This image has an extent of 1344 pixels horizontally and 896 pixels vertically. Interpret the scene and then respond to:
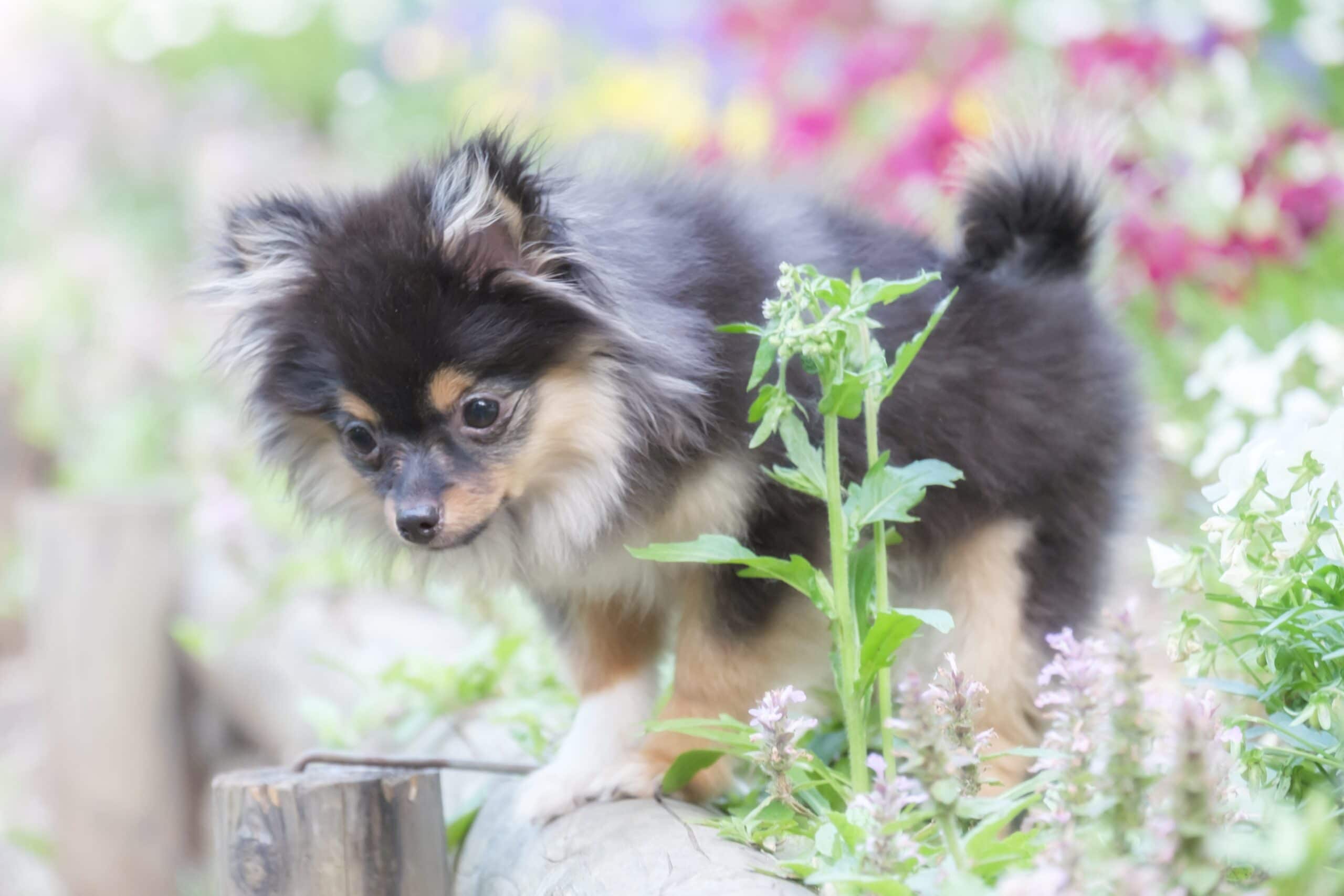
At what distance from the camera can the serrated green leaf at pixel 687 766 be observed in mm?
2412

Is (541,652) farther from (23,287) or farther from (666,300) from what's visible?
(23,287)

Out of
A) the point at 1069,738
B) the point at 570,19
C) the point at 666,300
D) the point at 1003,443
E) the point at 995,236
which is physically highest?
the point at 570,19

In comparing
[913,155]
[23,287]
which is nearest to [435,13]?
[23,287]

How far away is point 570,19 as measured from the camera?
35.9 feet

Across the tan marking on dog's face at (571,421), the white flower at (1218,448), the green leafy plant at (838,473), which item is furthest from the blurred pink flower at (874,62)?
the green leafy plant at (838,473)

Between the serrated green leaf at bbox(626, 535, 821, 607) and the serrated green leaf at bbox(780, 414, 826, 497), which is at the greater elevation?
the serrated green leaf at bbox(780, 414, 826, 497)

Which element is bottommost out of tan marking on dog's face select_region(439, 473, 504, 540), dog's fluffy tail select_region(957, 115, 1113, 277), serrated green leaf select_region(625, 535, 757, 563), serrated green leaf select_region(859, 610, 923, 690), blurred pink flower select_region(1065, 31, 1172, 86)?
serrated green leaf select_region(859, 610, 923, 690)

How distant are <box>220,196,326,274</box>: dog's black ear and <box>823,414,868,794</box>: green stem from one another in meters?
1.22

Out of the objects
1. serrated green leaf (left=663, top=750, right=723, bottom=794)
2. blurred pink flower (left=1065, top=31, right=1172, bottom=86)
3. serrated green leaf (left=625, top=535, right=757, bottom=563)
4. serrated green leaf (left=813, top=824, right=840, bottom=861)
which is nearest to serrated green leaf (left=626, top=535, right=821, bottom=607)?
serrated green leaf (left=625, top=535, right=757, bottom=563)

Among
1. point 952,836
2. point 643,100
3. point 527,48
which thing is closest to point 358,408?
point 952,836

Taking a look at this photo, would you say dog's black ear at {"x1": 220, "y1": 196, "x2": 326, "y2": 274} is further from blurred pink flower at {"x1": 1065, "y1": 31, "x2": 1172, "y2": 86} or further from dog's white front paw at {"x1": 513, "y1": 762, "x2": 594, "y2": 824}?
blurred pink flower at {"x1": 1065, "y1": 31, "x2": 1172, "y2": 86}

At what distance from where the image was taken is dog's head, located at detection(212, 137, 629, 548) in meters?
2.46

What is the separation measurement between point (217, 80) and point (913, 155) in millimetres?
7271

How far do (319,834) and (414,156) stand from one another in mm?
1445
